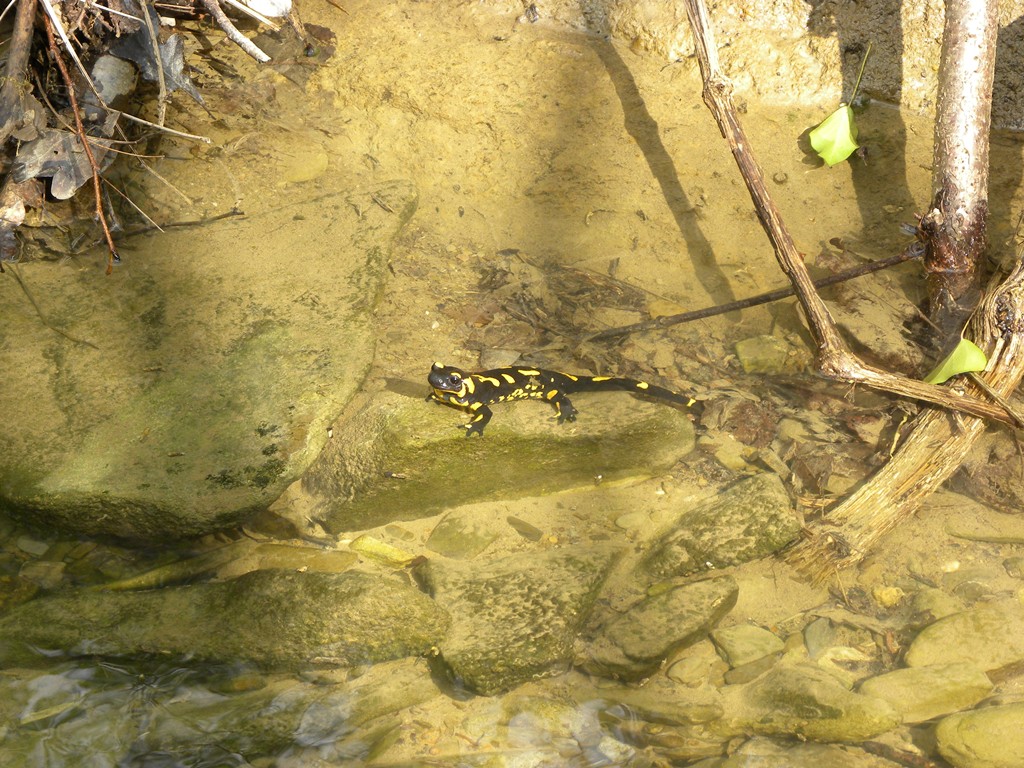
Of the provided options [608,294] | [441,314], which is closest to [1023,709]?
[608,294]

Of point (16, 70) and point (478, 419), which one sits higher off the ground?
point (16, 70)

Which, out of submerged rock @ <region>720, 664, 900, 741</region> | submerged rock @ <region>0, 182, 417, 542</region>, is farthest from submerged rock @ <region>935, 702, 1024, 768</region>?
submerged rock @ <region>0, 182, 417, 542</region>

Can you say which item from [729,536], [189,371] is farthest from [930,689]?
[189,371]

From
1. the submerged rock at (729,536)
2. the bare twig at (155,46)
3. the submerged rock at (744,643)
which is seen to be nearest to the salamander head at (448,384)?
the submerged rock at (729,536)

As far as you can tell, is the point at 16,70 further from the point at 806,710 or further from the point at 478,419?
the point at 806,710

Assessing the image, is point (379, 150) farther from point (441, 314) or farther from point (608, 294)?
point (608, 294)
